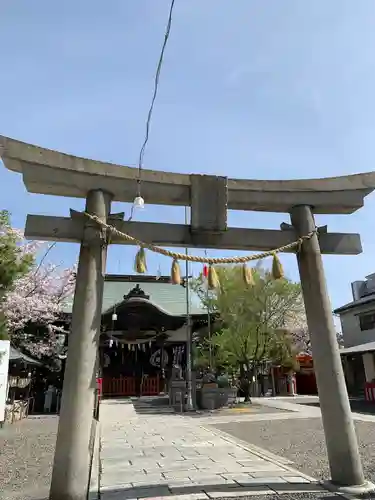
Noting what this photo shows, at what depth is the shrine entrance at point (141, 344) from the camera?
22672 millimetres

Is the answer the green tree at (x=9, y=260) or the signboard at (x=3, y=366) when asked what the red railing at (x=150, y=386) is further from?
the green tree at (x=9, y=260)

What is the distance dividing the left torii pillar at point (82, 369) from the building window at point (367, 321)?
84.2 feet

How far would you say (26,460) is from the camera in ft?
26.0

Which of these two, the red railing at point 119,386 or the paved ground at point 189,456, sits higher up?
the red railing at point 119,386

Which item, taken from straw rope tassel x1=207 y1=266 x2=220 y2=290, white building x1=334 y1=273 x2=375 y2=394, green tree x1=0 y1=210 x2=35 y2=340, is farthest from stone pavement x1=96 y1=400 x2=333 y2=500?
white building x1=334 y1=273 x2=375 y2=394

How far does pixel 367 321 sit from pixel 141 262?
25694 mm

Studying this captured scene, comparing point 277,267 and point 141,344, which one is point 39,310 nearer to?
point 141,344

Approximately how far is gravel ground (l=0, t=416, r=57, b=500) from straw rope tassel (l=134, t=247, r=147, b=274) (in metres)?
3.28

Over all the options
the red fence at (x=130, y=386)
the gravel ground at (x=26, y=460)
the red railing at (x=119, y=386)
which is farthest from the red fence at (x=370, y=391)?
the gravel ground at (x=26, y=460)

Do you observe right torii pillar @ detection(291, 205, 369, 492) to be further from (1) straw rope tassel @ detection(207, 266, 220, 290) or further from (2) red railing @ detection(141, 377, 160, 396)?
(2) red railing @ detection(141, 377, 160, 396)

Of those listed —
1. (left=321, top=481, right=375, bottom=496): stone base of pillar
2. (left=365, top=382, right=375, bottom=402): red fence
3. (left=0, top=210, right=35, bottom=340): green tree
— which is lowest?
(left=321, top=481, right=375, bottom=496): stone base of pillar

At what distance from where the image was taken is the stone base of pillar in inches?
189

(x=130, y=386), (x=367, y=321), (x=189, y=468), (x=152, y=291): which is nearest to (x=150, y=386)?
(x=130, y=386)

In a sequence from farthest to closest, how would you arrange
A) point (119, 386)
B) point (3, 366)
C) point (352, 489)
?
point (119, 386) → point (3, 366) → point (352, 489)
